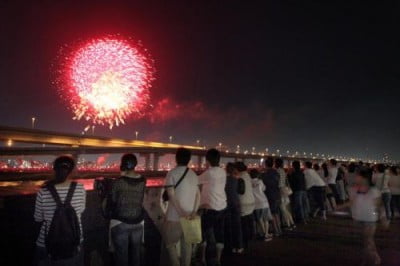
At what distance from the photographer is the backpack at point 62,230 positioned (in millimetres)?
4617

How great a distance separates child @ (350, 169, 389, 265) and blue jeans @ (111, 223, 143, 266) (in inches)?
176

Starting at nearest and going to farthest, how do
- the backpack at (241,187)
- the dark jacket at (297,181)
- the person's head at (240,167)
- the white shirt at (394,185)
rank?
the backpack at (241,187) < the person's head at (240,167) < the dark jacket at (297,181) < the white shirt at (394,185)

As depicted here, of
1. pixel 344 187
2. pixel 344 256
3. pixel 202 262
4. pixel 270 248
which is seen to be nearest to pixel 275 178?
pixel 270 248

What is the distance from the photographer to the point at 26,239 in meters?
5.46

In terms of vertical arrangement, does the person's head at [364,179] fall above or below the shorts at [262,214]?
above

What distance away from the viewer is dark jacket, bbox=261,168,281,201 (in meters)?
11.2

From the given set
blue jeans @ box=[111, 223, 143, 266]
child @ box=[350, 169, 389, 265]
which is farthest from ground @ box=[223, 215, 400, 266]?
blue jeans @ box=[111, 223, 143, 266]

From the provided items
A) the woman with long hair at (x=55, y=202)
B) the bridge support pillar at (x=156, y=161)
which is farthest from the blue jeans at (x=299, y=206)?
the woman with long hair at (x=55, y=202)

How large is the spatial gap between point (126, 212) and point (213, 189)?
229cm

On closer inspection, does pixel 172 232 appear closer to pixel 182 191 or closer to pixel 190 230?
pixel 190 230

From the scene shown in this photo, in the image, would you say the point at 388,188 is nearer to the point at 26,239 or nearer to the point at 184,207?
the point at 184,207

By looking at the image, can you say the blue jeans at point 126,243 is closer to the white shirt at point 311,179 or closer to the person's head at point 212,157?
the person's head at point 212,157

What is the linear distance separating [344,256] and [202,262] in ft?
11.5

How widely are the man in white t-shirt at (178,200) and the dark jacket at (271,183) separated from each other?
5085 millimetres
